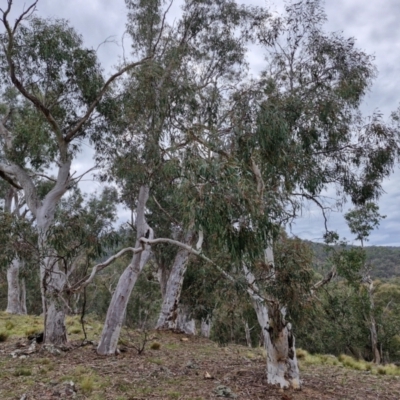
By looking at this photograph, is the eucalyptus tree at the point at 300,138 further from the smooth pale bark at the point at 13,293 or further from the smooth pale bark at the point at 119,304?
the smooth pale bark at the point at 13,293

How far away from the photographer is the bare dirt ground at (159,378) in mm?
5246

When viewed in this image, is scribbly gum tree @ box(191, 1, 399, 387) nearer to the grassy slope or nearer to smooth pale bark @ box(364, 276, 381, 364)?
the grassy slope

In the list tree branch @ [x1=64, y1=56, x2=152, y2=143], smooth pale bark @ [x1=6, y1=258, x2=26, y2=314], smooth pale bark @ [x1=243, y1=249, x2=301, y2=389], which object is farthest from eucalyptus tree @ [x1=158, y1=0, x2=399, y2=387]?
smooth pale bark @ [x1=6, y1=258, x2=26, y2=314]

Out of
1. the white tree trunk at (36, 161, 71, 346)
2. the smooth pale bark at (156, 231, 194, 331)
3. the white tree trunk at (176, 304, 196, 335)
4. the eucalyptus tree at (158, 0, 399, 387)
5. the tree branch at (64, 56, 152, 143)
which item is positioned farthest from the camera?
the white tree trunk at (176, 304, 196, 335)

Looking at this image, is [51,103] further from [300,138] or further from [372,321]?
[372,321]

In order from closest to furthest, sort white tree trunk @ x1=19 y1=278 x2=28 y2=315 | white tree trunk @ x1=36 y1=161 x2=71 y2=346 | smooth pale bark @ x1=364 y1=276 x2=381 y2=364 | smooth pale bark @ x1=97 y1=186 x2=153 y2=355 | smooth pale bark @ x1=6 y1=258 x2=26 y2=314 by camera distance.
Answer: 1. white tree trunk @ x1=36 y1=161 x2=71 y2=346
2. smooth pale bark @ x1=97 y1=186 x2=153 y2=355
3. smooth pale bark @ x1=6 y1=258 x2=26 y2=314
4. smooth pale bark @ x1=364 y1=276 x2=381 y2=364
5. white tree trunk @ x1=19 y1=278 x2=28 y2=315

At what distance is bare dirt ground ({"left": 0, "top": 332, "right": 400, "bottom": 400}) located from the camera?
17.2 feet

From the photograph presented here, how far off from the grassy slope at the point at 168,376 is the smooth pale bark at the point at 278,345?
0.62 ft

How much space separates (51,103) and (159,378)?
6.79 m

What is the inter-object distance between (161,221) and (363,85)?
8167 millimetres

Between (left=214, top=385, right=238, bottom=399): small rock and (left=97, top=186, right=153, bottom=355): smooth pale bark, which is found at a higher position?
(left=97, top=186, right=153, bottom=355): smooth pale bark

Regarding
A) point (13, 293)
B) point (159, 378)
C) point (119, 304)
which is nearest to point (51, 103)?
point (119, 304)

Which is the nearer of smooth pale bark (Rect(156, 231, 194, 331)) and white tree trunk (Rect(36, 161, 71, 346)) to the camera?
white tree trunk (Rect(36, 161, 71, 346))

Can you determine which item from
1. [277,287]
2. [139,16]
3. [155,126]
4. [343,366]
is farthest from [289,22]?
[343,366]
